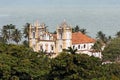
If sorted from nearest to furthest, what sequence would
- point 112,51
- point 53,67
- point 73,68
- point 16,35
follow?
point 73,68, point 53,67, point 112,51, point 16,35

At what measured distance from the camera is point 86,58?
188 feet

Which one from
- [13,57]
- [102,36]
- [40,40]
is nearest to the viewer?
[13,57]

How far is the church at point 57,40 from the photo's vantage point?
431 feet

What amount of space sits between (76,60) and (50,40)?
252ft

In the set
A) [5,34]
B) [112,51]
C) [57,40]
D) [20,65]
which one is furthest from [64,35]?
[20,65]

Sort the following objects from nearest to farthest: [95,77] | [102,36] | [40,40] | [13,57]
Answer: [95,77] < [13,57] < [40,40] < [102,36]

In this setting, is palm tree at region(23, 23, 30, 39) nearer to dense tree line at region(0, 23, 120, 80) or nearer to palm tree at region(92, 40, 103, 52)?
palm tree at region(92, 40, 103, 52)

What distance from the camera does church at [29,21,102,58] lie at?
431 feet

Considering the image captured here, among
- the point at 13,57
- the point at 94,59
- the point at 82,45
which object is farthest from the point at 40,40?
the point at 94,59

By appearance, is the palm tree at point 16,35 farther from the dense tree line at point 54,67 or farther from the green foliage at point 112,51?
the dense tree line at point 54,67

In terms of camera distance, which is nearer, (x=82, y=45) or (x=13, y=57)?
(x=13, y=57)

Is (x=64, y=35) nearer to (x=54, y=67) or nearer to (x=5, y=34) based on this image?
(x=5, y=34)

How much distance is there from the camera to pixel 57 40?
132 m

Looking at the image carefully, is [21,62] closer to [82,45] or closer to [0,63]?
[0,63]
